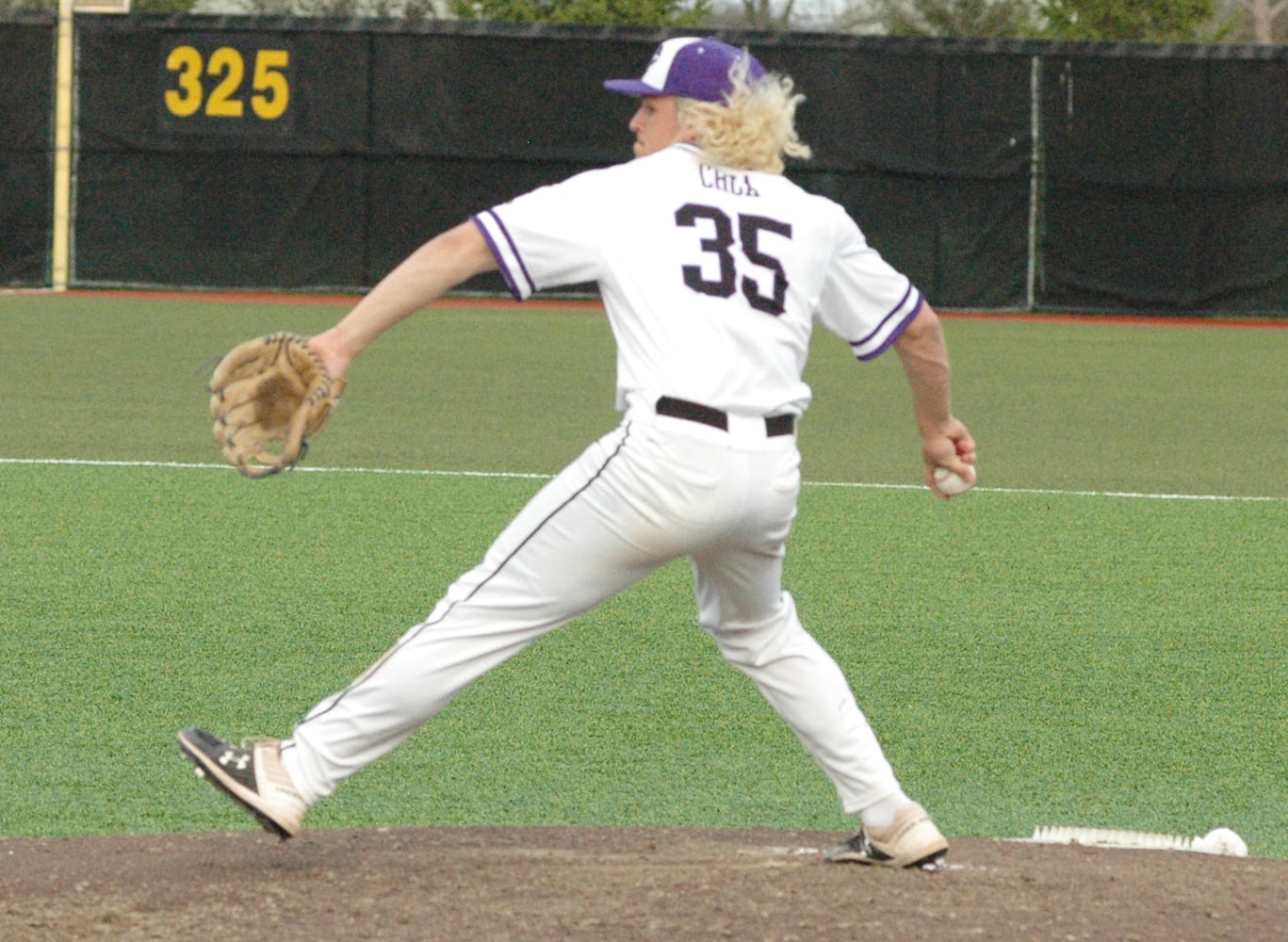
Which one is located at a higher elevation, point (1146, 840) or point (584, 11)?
point (584, 11)

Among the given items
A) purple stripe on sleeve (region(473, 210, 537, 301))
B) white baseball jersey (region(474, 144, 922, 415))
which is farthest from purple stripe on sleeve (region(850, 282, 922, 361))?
purple stripe on sleeve (region(473, 210, 537, 301))

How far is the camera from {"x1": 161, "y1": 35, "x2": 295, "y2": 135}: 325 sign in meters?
21.3

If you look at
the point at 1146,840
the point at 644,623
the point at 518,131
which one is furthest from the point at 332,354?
the point at 518,131

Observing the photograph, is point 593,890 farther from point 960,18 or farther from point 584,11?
point 960,18

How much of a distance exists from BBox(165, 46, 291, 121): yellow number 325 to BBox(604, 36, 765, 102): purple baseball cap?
17606 millimetres

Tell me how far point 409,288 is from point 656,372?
50cm

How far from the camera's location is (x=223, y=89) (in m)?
21.3

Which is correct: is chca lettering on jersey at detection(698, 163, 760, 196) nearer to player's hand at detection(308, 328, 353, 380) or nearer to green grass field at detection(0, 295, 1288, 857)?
player's hand at detection(308, 328, 353, 380)

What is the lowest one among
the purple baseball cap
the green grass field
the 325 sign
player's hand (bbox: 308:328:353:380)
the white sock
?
the green grass field

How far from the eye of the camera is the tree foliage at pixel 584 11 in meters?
30.4

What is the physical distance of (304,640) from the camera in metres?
7.18

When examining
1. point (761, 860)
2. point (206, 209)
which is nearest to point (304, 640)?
point (761, 860)

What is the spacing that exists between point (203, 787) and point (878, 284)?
7.42 feet

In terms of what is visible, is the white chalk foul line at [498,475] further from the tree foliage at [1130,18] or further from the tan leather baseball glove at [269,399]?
the tree foliage at [1130,18]
